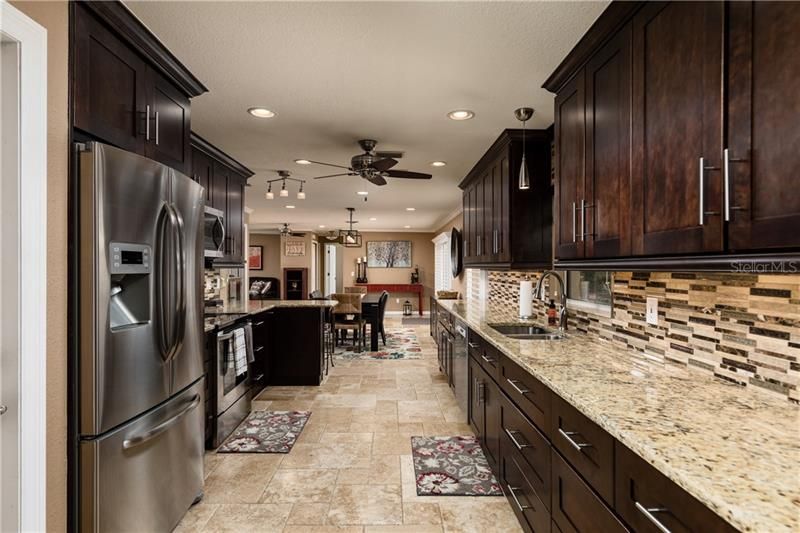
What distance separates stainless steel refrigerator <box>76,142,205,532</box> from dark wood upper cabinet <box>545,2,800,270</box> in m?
2.03

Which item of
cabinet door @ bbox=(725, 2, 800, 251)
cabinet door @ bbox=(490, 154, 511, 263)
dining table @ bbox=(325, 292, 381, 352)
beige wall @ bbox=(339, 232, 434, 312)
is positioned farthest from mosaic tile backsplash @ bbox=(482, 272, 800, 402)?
beige wall @ bbox=(339, 232, 434, 312)

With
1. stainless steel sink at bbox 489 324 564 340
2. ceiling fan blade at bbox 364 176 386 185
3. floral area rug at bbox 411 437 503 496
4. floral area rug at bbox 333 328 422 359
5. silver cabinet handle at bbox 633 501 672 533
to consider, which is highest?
ceiling fan blade at bbox 364 176 386 185

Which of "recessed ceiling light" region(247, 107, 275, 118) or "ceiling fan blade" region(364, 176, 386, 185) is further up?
"recessed ceiling light" region(247, 107, 275, 118)

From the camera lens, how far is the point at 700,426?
1.18 metres

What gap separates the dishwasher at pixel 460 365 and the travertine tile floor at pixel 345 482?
19 cm

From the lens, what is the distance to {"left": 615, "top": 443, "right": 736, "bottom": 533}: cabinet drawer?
875 millimetres

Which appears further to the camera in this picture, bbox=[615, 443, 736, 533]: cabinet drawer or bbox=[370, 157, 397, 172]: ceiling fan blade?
bbox=[370, 157, 397, 172]: ceiling fan blade

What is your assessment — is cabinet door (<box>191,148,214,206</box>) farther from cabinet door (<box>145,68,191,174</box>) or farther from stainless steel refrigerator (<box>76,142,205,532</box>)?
stainless steel refrigerator (<box>76,142,205,532</box>)

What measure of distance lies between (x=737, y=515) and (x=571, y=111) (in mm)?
1936

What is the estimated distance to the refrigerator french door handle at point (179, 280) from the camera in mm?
2066

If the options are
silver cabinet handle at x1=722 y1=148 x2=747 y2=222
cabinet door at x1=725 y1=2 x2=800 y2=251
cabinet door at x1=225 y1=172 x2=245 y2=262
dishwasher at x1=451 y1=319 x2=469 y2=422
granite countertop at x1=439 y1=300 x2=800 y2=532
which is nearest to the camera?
granite countertop at x1=439 y1=300 x2=800 y2=532

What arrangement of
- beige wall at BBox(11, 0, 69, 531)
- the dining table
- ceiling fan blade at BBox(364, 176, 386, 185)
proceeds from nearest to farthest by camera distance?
1. beige wall at BBox(11, 0, 69, 531)
2. ceiling fan blade at BBox(364, 176, 386, 185)
3. the dining table

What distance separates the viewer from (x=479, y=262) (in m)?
4.61

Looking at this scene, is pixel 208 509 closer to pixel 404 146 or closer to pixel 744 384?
pixel 744 384
